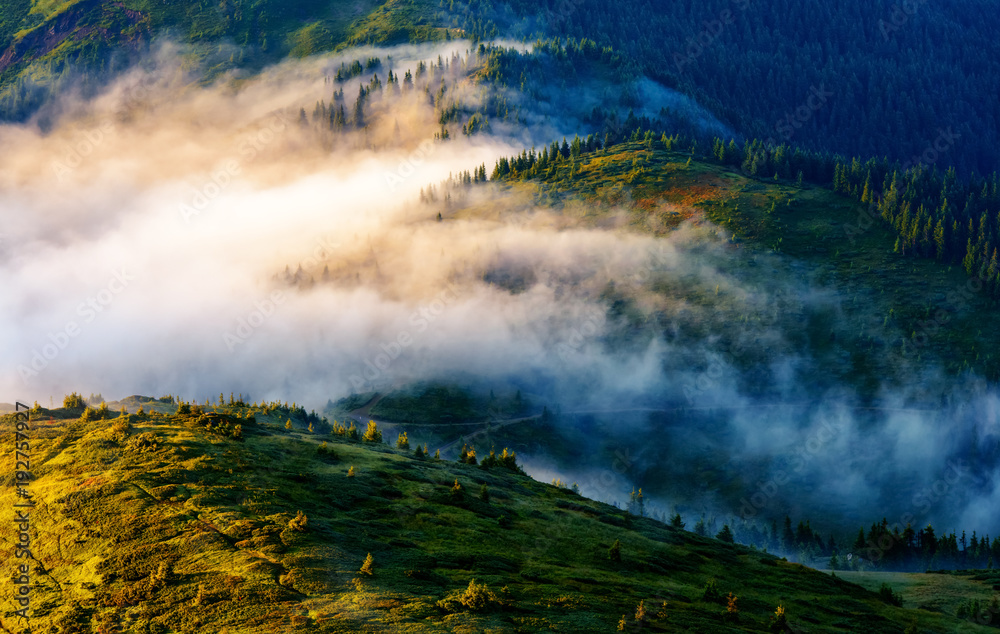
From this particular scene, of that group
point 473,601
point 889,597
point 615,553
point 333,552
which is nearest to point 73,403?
point 333,552

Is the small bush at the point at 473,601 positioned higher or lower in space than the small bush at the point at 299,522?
lower

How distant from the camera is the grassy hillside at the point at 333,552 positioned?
61.5 meters

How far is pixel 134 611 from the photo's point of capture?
196 ft

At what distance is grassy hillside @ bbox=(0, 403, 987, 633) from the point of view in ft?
202

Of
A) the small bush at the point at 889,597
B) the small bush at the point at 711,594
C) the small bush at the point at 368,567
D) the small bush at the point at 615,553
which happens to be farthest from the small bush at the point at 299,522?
the small bush at the point at 889,597

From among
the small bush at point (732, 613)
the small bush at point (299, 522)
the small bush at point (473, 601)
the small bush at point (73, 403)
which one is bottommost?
the small bush at point (732, 613)

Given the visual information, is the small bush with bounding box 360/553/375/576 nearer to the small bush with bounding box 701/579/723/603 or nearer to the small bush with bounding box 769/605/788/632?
the small bush with bounding box 701/579/723/603

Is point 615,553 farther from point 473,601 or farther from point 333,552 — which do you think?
point 333,552

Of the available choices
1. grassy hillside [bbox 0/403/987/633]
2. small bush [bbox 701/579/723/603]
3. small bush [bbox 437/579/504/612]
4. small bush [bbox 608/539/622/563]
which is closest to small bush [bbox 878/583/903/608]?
grassy hillside [bbox 0/403/987/633]

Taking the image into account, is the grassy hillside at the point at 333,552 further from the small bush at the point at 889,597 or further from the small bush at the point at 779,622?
the small bush at the point at 889,597

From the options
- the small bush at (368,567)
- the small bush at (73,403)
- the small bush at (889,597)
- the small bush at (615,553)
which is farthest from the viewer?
the small bush at (73,403)

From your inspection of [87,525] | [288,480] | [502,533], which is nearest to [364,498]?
[288,480]

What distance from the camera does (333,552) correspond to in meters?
70.1

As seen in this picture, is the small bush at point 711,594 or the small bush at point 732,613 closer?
the small bush at point 732,613
